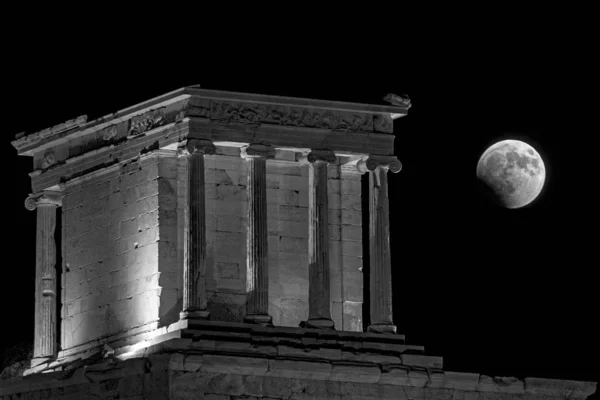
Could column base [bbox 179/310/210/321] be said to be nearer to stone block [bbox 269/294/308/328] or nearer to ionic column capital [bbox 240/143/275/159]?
stone block [bbox 269/294/308/328]

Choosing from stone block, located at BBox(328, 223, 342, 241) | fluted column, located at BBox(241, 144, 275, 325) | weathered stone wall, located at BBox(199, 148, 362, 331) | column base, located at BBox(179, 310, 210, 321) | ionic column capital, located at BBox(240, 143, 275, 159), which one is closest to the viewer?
column base, located at BBox(179, 310, 210, 321)

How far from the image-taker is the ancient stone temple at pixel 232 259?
45781mm

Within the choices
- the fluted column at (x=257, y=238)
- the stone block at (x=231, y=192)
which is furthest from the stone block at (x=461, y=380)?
the stone block at (x=231, y=192)

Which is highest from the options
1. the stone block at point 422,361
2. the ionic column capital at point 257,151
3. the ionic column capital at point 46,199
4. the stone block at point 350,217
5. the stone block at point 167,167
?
the ionic column capital at point 257,151

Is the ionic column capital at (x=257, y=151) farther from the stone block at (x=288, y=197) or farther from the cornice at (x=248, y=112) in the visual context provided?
the stone block at (x=288, y=197)

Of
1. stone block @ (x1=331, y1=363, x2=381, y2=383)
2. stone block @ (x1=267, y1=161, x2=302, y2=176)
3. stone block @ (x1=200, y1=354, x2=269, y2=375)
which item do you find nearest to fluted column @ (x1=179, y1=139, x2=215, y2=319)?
stone block @ (x1=200, y1=354, x2=269, y2=375)

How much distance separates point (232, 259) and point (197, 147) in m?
2.46

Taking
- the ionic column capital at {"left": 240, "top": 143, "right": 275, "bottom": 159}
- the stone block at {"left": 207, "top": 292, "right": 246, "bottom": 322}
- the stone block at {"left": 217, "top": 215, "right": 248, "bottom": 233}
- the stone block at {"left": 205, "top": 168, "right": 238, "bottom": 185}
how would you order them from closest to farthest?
the stone block at {"left": 207, "top": 292, "right": 246, "bottom": 322} < the ionic column capital at {"left": 240, "top": 143, "right": 275, "bottom": 159} < the stone block at {"left": 217, "top": 215, "right": 248, "bottom": 233} < the stone block at {"left": 205, "top": 168, "right": 238, "bottom": 185}

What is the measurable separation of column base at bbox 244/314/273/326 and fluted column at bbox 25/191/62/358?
5220mm

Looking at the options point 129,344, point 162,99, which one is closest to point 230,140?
point 162,99

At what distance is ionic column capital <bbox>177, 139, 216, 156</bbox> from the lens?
46281 mm

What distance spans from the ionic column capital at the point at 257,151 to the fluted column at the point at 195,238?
79 cm

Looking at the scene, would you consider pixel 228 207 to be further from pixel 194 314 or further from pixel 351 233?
pixel 351 233

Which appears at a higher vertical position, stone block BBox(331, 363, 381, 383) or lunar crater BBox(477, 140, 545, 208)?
lunar crater BBox(477, 140, 545, 208)
